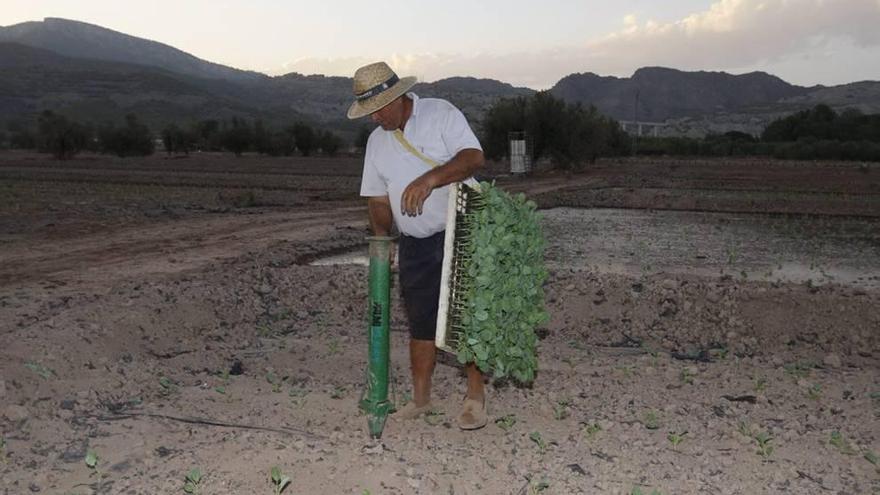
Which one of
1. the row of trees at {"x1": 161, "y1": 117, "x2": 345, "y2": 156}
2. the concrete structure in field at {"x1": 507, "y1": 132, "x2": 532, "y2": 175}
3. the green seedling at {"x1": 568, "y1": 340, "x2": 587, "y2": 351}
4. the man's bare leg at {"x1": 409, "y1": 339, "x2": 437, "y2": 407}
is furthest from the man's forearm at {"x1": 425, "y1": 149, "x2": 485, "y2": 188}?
the row of trees at {"x1": 161, "y1": 117, "x2": 345, "y2": 156}

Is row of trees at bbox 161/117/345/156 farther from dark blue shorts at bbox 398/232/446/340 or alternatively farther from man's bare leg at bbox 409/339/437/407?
Answer: dark blue shorts at bbox 398/232/446/340

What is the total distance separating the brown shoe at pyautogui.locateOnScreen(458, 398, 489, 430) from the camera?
4.62m

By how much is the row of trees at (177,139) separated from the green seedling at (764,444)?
2232 inches

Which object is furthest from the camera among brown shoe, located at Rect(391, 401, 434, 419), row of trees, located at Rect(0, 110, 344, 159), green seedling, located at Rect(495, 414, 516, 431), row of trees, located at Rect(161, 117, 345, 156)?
row of trees, located at Rect(161, 117, 345, 156)

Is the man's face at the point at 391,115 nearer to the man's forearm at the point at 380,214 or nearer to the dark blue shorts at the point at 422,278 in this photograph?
the man's forearm at the point at 380,214

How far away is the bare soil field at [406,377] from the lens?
4121 mm

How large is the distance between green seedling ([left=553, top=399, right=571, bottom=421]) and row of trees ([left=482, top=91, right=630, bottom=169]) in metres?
35.3

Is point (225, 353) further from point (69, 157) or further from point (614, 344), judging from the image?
point (69, 157)

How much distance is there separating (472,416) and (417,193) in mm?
1451

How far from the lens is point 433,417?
4.89 meters

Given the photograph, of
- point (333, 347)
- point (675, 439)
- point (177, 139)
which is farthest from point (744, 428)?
point (177, 139)

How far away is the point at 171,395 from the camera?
538cm

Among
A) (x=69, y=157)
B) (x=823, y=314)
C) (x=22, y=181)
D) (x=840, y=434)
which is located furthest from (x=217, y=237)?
(x=69, y=157)

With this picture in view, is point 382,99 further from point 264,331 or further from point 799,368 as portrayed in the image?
point 799,368
